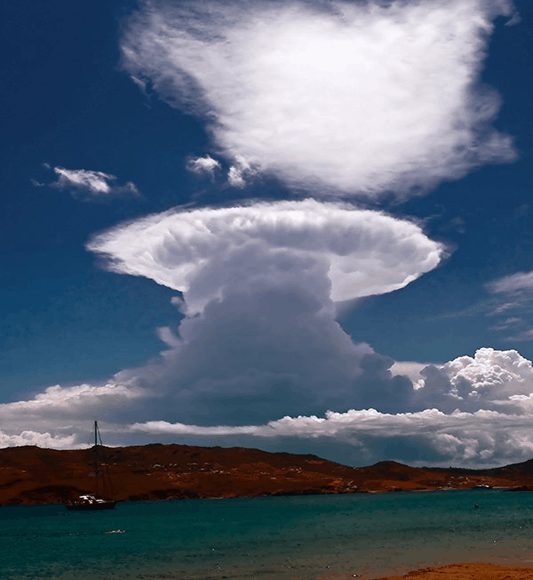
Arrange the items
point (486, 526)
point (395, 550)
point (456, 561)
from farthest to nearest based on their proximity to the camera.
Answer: point (486, 526) → point (395, 550) → point (456, 561)

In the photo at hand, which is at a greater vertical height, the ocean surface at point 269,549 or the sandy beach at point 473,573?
the sandy beach at point 473,573

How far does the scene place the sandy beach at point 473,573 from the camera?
1711 inches

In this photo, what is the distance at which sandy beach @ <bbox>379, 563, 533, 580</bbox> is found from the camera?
4347cm

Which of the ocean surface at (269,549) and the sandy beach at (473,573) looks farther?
the ocean surface at (269,549)

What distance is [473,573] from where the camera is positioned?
45.8 meters

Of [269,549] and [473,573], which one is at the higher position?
[473,573]

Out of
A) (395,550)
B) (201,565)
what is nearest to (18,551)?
(201,565)

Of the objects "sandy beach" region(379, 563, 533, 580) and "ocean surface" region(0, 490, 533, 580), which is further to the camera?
"ocean surface" region(0, 490, 533, 580)

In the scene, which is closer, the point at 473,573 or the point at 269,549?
the point at 473,573

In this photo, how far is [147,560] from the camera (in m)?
68.1

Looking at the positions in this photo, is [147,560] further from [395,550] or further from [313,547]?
[395,550]

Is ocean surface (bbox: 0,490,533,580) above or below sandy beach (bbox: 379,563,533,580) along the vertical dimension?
below

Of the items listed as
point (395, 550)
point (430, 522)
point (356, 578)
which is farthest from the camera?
point (430, 522)

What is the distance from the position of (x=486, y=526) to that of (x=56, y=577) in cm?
6265
